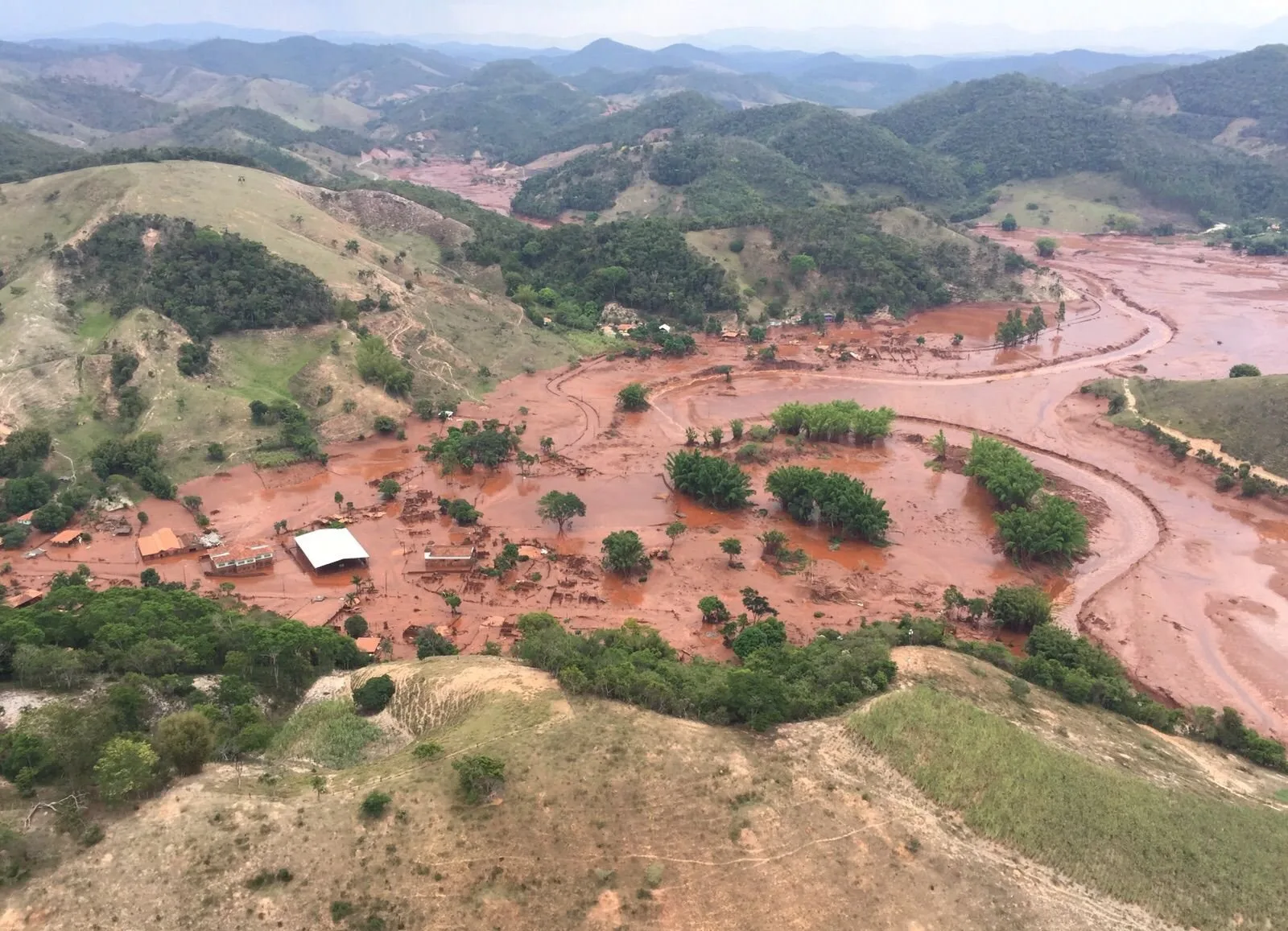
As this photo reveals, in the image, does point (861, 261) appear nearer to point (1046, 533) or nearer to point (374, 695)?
point (1046, 533)

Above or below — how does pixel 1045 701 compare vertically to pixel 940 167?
below

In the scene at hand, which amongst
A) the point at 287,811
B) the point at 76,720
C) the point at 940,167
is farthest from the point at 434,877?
the point at 940,167

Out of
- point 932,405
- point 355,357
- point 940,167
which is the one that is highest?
point 940,167

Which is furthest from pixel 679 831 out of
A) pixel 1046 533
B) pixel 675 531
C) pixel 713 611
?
pixel 1046 533

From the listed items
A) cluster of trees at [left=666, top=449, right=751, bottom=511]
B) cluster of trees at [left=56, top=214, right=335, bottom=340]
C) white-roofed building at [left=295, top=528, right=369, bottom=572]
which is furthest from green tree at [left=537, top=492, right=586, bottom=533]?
cluster of trees at [left=56, top=214, right=335, bottom=340]

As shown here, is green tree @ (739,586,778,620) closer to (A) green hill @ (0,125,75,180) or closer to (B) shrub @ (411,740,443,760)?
(B) shrub @ (411,740,443,760)

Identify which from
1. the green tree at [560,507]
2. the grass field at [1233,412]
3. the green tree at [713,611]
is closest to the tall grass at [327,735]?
the green tree at [713,611]

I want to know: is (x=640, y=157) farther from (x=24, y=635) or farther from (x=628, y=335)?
(x=24, y=635)
